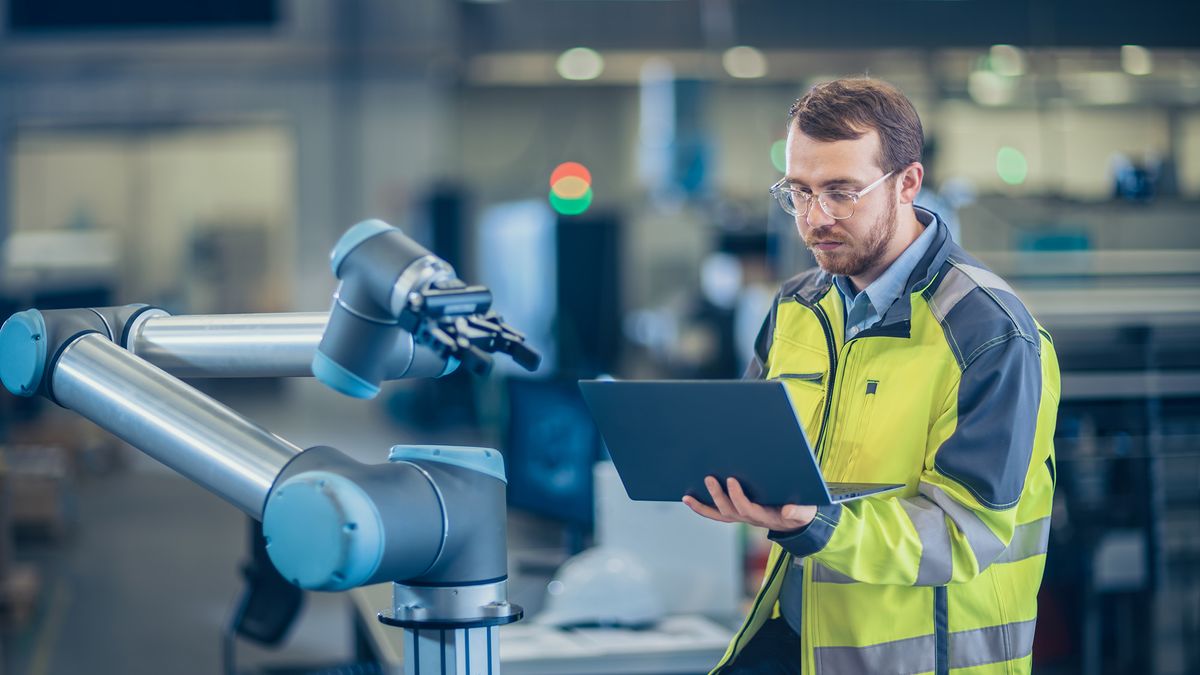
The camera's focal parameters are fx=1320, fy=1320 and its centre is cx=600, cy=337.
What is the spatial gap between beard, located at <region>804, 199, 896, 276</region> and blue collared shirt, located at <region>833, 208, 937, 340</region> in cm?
3

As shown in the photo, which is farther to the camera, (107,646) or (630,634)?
(107,646)

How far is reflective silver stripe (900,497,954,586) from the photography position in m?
1.60

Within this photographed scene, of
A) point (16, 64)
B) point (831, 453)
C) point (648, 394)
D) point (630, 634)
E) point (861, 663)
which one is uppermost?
point (16, 64)

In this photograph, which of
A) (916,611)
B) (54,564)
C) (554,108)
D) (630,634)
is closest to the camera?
(916,611)

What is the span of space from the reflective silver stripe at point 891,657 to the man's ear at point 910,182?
23.1 inches

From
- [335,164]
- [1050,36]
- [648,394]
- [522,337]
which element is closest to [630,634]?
[648,394]

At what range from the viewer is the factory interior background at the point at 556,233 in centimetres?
410

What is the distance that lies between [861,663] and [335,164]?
34.6ft

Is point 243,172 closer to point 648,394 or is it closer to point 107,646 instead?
point 107,646

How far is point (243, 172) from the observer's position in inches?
508

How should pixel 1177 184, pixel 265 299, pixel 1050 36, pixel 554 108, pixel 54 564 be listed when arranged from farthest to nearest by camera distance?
1. pixel 554 108
2. pixel 265 299
3. pixel 54 564
4. pixel 1050 36
5. pixel 1177 184

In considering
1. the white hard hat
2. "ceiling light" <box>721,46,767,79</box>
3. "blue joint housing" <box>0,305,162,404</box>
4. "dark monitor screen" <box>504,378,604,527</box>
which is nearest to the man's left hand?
"blue joint housing" <box>0,305,162,404</box>

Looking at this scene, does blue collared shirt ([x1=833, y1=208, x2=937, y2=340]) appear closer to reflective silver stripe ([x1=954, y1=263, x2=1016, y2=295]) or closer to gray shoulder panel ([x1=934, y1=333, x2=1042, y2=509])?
reflective silver stripe ([x1=954, y1=263, x2=1016, y2=295])

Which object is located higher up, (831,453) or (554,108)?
(554,108)
